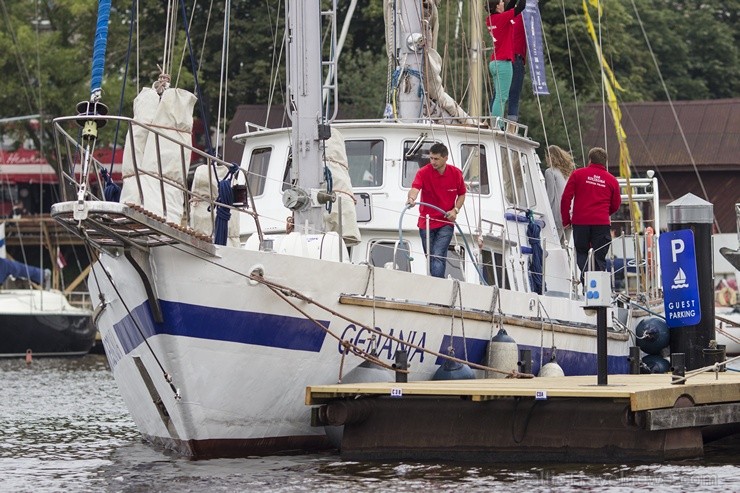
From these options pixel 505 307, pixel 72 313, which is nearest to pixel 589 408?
pixel 505 307

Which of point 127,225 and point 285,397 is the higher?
point 127,225

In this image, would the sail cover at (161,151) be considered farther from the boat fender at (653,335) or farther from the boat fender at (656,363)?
the boat fender at (656,363)

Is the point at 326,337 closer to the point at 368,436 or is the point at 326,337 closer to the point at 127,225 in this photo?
the point at 368,436

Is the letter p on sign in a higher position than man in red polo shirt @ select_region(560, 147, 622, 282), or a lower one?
lower

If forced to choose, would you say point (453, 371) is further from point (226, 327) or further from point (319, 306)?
point (226, 327)

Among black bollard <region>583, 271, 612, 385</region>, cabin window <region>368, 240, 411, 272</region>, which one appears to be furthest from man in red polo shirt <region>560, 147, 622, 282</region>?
black bollard <region>583, 271, 612, 385</region>

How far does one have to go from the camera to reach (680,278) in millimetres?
16562

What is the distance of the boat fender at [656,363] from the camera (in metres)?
17.8

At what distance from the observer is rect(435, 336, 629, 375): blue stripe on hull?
1510 cm

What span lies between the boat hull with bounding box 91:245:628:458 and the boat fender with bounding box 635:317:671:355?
3.70m

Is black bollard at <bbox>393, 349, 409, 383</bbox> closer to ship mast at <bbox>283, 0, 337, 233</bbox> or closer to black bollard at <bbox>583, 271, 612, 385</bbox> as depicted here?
ship mast at <bbox>283, 0, 337, 233</bbox>

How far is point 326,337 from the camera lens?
13680mm

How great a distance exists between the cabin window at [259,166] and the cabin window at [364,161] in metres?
1.00

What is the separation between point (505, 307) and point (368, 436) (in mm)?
2884
